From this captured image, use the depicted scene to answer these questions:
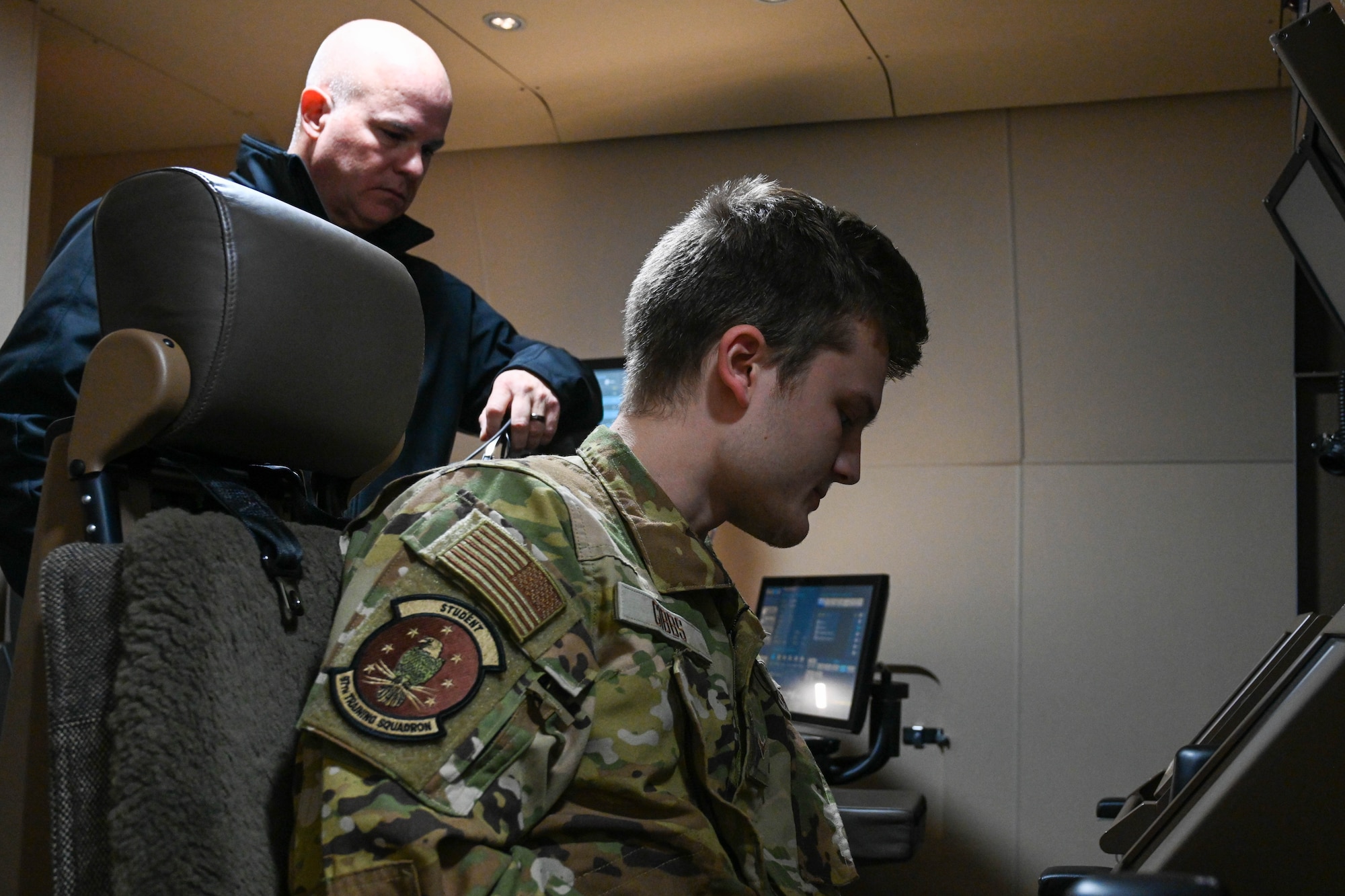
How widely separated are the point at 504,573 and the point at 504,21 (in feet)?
7.49

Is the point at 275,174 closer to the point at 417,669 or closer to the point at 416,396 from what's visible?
Answer: the point at 416,396

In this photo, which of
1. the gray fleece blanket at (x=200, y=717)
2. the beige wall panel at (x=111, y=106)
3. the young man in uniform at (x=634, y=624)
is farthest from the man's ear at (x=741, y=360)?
the beige wall panel at (x=111, y=106)

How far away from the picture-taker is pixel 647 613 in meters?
0.89

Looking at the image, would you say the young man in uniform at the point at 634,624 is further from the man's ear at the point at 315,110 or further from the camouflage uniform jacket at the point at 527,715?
the man's ear at the point at 315,110

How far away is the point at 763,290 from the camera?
106 centimetres

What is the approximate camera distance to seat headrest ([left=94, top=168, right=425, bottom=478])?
0.77 m

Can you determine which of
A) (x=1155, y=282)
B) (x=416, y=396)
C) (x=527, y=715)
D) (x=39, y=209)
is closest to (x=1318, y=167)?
(x=416, y=396)

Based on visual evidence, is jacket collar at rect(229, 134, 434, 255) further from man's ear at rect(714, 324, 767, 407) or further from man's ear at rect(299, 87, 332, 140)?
man's ear at rect(714, 324, 767, 407)

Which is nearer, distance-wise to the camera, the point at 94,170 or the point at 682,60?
the point at 682,60

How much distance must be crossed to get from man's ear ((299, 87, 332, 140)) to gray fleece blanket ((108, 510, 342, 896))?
111cm

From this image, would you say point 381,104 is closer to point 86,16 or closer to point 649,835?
point 649,835

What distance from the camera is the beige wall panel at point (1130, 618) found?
2.98m

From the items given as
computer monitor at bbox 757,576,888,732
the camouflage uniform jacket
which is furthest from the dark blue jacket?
computer monitor at bbox 757,576,888,732

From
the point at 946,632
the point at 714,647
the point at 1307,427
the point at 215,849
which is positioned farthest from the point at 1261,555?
the point at 215,849
